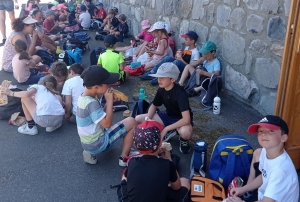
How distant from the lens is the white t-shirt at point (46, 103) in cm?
486

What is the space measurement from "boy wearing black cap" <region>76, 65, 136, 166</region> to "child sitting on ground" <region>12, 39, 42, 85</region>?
309cm

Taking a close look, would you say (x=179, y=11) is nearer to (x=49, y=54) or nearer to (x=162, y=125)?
(x=49, y=54)

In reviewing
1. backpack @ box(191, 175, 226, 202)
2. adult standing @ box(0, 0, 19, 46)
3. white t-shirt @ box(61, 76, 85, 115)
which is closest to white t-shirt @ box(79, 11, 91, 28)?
adult standing @ box(0, 0, 19, 46)

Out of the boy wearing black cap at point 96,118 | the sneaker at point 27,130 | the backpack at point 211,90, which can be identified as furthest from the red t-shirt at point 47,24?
the boy wearing black cap at point 96,118

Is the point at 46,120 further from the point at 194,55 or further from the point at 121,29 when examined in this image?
the point at 121,29

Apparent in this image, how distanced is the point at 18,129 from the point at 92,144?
1.66 meters

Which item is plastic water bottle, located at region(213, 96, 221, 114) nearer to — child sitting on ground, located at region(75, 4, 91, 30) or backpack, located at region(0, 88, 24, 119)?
backpack, located at region(0, 88, 24, 119)

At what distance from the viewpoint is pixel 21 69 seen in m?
6.66

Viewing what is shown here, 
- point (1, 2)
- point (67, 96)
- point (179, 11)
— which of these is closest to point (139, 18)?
point (179, 11)

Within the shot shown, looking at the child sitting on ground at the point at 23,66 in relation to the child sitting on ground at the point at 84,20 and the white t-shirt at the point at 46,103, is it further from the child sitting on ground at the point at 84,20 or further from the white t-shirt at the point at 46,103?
the child sitting on ground at the point at 84,20

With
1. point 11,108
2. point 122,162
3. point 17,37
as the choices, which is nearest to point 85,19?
point 17,37

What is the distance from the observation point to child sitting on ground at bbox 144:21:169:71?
7.38 meters

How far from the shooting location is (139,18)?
10180mm

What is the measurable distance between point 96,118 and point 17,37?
4351 millimetres
